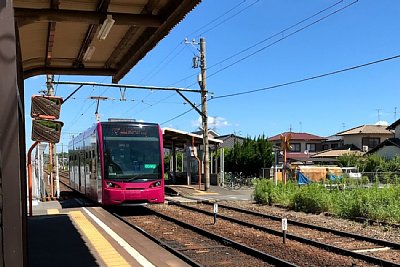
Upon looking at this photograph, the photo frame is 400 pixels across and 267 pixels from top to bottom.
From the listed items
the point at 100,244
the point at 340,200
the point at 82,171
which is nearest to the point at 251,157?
the point at 82,171

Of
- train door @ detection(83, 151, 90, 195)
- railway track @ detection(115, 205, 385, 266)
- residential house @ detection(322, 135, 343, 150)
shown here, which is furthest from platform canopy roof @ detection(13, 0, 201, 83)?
residential house @ detection(322, 135, 343, 150)

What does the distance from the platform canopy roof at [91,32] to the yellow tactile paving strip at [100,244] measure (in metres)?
3.66

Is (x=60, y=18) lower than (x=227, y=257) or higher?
higher

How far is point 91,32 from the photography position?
26.1ft

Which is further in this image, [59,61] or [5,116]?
[59,61]

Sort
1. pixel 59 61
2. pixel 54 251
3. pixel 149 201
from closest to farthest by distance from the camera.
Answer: pixel 54 251, pixel 59 61, pixel 149 201

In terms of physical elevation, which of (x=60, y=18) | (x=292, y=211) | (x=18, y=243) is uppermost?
(x=60, y=18)

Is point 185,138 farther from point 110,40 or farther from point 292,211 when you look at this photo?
point 110,40

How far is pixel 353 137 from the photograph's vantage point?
72.2 metres

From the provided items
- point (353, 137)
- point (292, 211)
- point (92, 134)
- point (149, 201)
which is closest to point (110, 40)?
point (149, 201)

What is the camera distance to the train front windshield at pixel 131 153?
15.8m

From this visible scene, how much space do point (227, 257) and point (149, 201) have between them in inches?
278

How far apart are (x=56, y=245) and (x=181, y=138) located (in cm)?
2424

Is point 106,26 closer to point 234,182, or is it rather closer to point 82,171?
point 82,171
